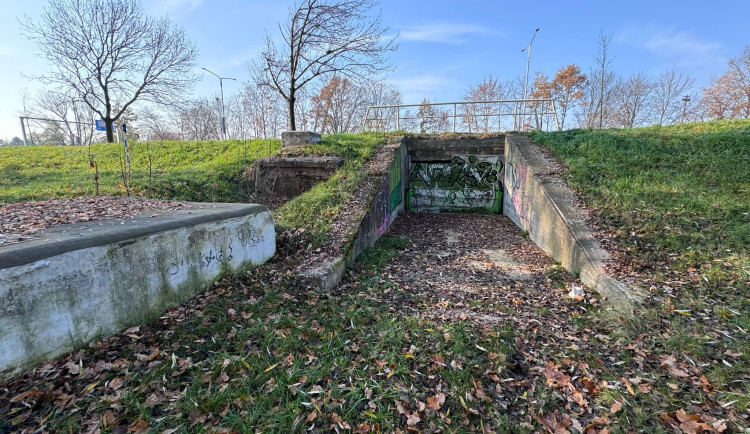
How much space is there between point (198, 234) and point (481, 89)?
2865 centimetres

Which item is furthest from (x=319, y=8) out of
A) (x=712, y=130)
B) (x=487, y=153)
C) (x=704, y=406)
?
(x=704, y=406)

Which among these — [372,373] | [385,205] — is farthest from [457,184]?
[372,373]

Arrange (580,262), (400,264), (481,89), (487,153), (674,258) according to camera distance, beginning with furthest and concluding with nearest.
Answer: (481,89) < (487,153) < (400,264) < (580,262) < (674,258)

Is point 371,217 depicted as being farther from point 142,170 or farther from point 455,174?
point 142,170

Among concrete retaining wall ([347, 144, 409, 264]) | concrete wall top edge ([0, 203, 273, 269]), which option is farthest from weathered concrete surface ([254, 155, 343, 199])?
concrete wall top edge ([0, 203, 273, 269])

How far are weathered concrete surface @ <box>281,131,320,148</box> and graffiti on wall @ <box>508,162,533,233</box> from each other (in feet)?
20.2

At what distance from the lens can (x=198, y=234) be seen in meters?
3.92

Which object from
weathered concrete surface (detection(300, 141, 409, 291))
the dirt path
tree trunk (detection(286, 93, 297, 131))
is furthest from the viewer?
tree trunk (detection(286, 93, 297, 131))

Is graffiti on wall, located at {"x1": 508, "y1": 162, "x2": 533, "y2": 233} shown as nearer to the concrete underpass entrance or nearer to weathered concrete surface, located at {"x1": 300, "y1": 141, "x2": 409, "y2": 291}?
the concrete underpass entrance

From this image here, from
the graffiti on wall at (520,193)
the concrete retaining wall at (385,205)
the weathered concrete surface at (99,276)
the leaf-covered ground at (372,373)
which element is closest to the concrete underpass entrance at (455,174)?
the concrete retaining wall at (385,205)

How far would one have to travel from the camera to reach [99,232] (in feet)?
10.3

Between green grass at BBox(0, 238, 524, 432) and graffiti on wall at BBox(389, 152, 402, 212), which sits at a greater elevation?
graffiti on wall at BBox(389, 152, 402, 212)

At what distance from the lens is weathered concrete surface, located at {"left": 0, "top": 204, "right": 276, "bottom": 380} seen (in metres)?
2.38

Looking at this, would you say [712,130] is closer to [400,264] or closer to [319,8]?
[400,264]
